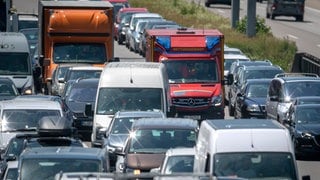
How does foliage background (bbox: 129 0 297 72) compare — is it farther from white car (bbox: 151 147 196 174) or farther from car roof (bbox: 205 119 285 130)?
car roof (bbox: 205 119 285 130)

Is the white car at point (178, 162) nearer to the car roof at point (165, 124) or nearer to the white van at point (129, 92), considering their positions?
the car roof at point (165, 124)

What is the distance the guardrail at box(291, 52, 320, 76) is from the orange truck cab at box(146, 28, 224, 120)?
32.8 ft

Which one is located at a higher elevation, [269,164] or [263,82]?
[269,164]

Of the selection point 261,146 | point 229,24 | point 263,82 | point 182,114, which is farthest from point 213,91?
point 229,24

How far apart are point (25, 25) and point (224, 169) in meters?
41.7

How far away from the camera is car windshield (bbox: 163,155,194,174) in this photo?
68.2 ft

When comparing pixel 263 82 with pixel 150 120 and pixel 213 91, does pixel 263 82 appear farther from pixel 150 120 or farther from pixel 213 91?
pixel 150 120

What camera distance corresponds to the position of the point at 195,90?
1444 inches

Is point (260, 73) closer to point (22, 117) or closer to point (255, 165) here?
point (22, 117)

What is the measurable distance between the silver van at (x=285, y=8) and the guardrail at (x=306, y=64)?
88.5ft

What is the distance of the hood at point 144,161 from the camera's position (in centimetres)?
2342

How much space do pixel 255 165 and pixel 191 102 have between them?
17711mm

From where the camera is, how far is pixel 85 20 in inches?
1535

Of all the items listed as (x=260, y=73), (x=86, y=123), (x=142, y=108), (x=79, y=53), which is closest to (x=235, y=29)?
(x=260, y=73)
